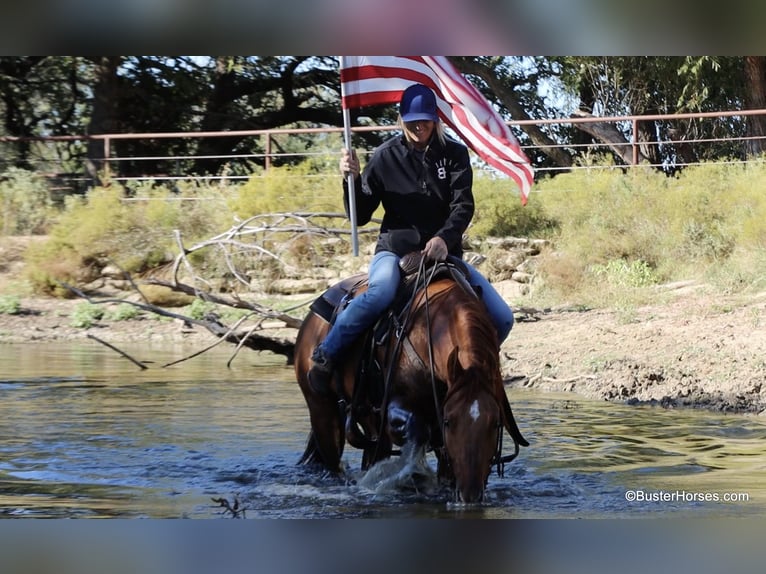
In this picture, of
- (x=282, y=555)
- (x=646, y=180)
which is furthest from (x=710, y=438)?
(x=646, y=180)

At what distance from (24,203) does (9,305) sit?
60.5 inches

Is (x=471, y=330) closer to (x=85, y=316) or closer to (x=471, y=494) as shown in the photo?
(x=471, y=494)

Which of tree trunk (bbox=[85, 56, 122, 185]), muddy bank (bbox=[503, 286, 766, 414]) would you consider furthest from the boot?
tree trunk (bbox=[85, 56, 122, 185])

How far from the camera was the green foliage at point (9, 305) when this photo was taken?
1537 centimetres

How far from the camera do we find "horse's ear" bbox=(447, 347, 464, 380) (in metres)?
5.08

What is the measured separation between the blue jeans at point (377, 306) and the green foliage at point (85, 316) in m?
9.58

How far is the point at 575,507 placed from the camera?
5918 mm

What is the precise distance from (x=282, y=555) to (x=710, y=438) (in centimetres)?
451

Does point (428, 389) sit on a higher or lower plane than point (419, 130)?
lower

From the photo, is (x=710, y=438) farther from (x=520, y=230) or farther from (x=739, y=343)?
(x=520, y=230)

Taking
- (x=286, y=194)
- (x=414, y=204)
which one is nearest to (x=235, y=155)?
(x=286, y=194)

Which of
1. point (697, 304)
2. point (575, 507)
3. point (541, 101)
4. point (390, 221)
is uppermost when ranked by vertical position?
point (541, 101)

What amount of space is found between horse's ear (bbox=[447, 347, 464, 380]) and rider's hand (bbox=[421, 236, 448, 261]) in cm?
80

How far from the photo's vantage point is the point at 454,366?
201 inches
